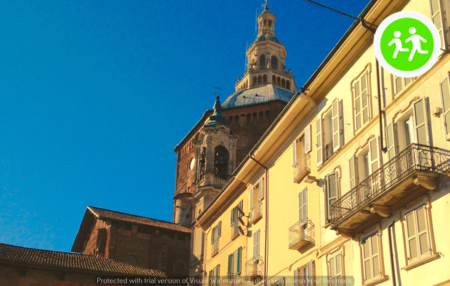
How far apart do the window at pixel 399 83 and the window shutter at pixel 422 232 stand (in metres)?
3.39

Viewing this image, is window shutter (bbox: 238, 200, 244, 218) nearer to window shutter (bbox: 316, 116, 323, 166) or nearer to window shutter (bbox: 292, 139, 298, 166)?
window shutter (bbox: 292, 139, 298, 166)

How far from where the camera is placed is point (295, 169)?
21.7 meters

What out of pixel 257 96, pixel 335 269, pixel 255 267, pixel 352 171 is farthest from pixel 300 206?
pixel 257 96

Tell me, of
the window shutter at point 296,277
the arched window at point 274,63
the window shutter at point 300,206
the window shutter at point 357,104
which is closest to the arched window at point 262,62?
the arched window at point 274,63

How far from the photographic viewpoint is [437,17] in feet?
46.3

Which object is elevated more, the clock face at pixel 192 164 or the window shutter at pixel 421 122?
the clock face at pixel 192 164

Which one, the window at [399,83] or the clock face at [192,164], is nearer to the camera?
the window at [399,83]

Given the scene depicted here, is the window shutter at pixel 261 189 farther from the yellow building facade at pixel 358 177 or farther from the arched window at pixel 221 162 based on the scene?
the arched window at pixel 221 162

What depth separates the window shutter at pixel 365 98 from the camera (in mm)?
16547

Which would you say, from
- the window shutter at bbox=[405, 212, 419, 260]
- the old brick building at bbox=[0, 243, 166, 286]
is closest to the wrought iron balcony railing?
the old brick building at bbox=[0, 243, 166, 286]

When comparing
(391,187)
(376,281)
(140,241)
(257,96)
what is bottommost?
(376,281)

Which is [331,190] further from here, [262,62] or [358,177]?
[262,62]

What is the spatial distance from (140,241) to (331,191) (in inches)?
1322

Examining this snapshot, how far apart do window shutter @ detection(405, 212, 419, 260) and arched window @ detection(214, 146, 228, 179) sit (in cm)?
3241
